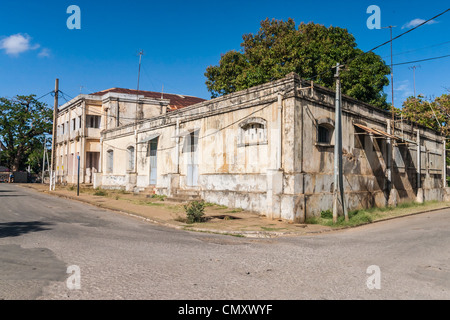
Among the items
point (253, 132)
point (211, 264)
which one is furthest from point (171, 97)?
point (211, 264)

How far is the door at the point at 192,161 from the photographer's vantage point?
1772 cm

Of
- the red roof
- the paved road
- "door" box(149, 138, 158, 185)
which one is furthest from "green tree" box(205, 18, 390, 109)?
the paved road

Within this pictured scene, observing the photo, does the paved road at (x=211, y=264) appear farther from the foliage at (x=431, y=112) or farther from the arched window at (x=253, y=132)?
the foliage at (x=431, y=112)

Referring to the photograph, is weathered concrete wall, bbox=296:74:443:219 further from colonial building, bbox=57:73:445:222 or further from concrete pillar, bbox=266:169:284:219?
concrete pillar, bbox=266:169:284:219

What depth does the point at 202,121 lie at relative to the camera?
56.5ft

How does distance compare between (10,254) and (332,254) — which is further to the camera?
(332,254)

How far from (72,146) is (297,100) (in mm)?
28893

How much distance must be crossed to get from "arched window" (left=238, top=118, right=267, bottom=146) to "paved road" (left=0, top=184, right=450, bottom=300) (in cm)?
538

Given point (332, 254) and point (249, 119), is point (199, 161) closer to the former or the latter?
point (249, 119)

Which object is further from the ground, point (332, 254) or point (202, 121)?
point (202, 121)

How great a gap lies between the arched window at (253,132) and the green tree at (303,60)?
374 inches

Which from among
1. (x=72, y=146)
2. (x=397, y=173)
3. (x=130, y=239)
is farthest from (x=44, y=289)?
(x=72, y=146)

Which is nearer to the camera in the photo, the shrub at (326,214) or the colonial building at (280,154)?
the colonial building at (280,154)

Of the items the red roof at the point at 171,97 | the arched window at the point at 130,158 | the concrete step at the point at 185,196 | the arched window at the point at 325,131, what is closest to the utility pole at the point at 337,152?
the arched window at the point at 325,131
